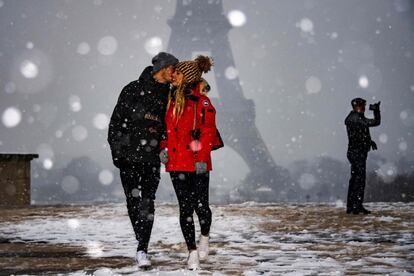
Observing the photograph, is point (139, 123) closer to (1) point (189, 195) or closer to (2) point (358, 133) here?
(1) point (189, 195)

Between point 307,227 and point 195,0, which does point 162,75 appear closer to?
point 307,227

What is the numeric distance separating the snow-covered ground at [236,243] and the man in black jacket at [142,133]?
43 cm

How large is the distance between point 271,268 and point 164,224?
3.21 meters

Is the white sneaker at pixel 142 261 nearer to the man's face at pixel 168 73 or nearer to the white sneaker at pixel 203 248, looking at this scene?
the white sneaker at pixel 203 248

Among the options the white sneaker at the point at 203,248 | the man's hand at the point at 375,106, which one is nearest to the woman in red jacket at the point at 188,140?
the white sneaker at the point at 203,248

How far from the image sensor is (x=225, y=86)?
1540 inches

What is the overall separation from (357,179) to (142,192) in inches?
180

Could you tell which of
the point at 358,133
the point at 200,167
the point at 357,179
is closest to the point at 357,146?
the point at 358,133

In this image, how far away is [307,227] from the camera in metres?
6.12

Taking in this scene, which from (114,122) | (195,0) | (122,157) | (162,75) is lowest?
(122,157)

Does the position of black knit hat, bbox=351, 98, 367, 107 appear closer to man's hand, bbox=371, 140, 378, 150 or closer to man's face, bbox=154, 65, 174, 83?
man's hand, bbox=371, 140, 378, 150

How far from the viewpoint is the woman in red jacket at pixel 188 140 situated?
3.70 m

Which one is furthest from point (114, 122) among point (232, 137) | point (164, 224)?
point (232, 137)

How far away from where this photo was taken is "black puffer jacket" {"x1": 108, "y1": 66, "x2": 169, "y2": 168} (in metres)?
3.87
